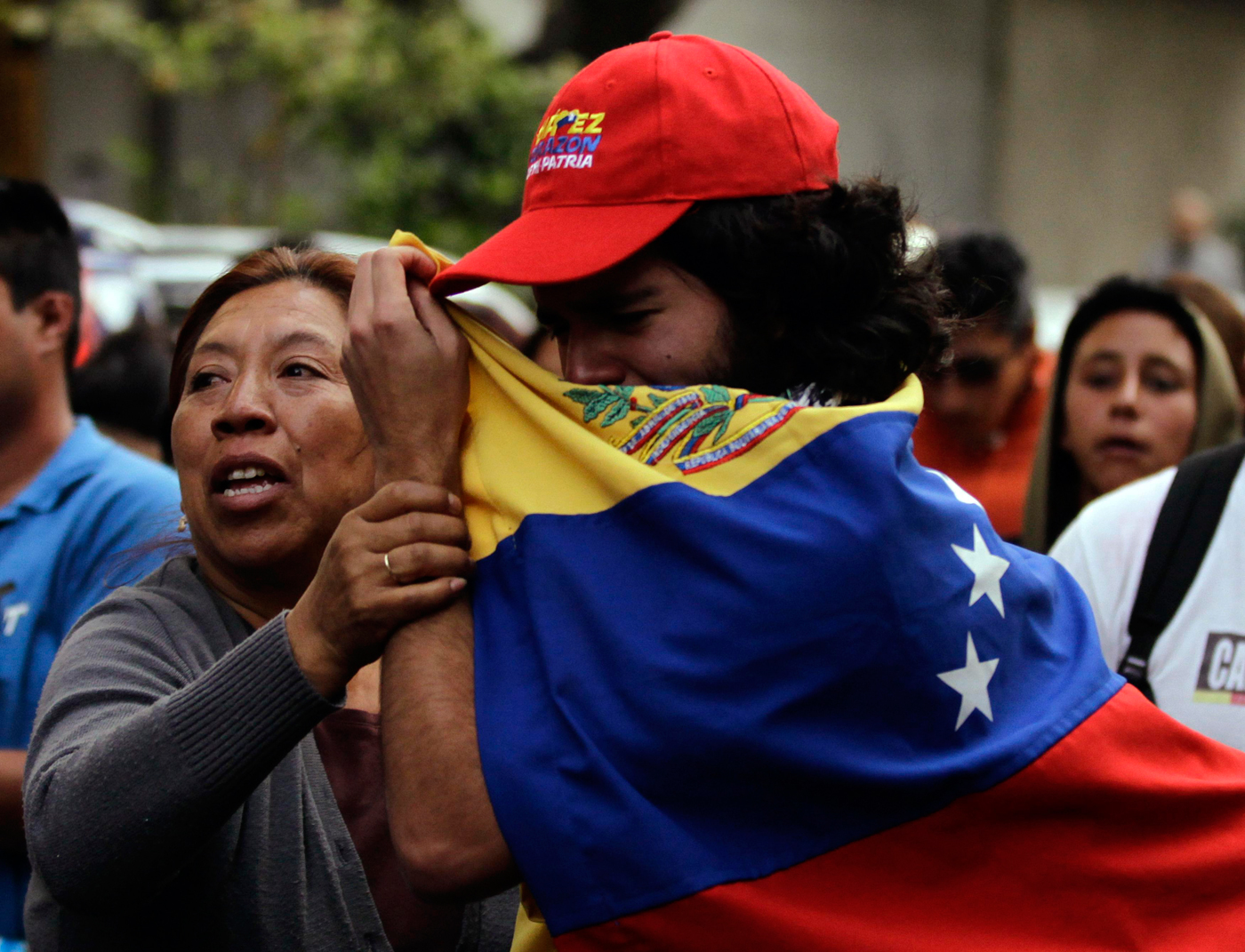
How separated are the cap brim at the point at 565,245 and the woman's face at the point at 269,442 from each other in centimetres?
44

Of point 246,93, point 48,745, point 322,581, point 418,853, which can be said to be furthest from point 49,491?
point 246,93

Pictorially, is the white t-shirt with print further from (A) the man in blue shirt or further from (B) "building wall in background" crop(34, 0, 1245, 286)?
(B) "building wall in background" crop(34, 0, 1245, 286)

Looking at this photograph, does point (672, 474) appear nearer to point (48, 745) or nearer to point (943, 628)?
point (943, 628)

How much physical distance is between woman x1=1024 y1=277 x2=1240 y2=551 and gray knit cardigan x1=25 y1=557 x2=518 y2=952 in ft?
8.14

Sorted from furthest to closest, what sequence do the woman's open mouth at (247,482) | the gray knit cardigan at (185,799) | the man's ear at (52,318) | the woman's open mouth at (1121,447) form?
the woman's open mouth at (1121,447)
the man's ear at (52,318)
the woman's open mouth at (247,482)
the gray knit cardigan at (185,799)

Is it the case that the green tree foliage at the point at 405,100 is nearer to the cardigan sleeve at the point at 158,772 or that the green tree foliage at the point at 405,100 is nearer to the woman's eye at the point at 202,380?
the woman's eye at the point at 202,380

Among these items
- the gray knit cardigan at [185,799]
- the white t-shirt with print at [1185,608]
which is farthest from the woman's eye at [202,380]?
the white t-shirt with print at [1185,608]

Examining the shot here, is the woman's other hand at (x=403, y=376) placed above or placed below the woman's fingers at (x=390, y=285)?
below

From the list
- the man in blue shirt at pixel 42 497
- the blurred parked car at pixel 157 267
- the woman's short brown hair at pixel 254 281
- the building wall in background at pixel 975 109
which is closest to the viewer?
the woman's short brown hair at pixel 254 281

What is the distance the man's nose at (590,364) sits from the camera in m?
1.80

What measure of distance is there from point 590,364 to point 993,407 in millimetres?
3107

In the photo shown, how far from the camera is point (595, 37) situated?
50.4 ft

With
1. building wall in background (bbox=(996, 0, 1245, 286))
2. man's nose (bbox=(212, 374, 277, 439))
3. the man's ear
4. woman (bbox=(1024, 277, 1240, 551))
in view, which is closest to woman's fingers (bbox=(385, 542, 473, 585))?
man's nose (bbox=(212, 374, 277, 439))

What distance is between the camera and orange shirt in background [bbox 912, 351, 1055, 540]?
4605 mm
